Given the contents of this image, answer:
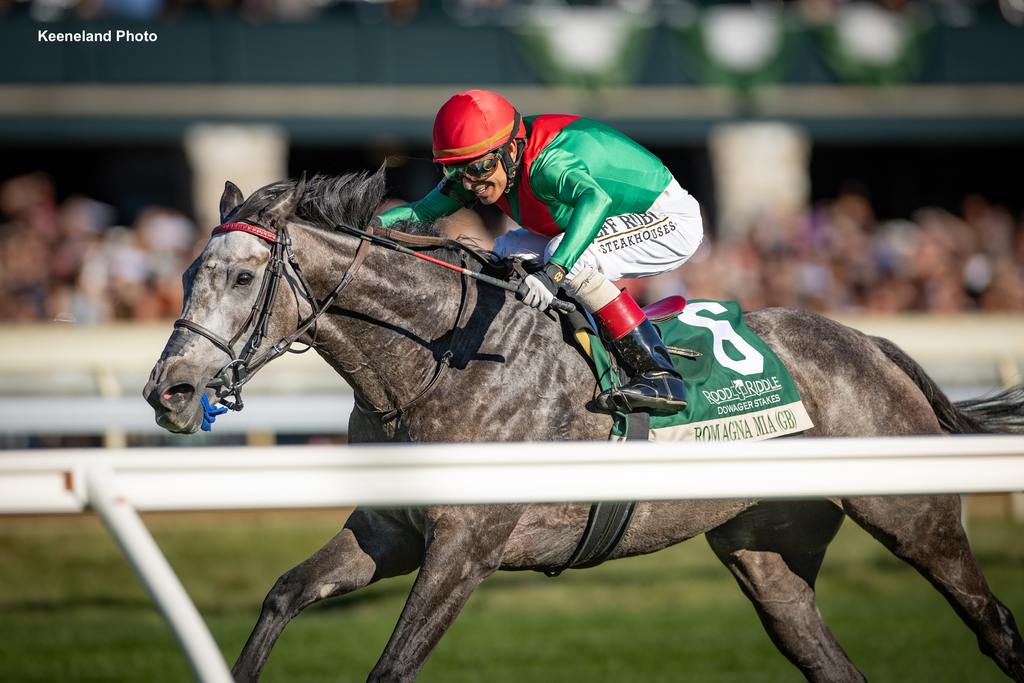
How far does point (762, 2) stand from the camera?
13.8 meters

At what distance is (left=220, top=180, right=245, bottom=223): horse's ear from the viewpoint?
131 inches

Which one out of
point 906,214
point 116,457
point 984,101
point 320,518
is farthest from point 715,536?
point 906,214

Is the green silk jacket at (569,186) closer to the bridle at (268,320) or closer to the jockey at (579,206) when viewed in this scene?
the jockey at (579,206)

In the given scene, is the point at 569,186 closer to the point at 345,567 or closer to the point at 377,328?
the point at 377,328

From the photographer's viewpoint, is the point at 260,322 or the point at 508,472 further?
the point at 260,322

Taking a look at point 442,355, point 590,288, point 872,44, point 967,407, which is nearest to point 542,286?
point 590,288

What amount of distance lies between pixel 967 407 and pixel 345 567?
2237 millimetres

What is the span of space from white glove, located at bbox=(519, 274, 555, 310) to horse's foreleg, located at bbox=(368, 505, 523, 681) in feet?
1.74

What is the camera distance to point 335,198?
3385mm

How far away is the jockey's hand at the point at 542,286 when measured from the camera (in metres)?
3.15

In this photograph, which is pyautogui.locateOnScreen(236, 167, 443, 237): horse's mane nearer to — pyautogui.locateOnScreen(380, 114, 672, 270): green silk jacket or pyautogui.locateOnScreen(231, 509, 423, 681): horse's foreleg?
pyautogui.locateOnScreen(380, 114, 672, 270): green silk jacket

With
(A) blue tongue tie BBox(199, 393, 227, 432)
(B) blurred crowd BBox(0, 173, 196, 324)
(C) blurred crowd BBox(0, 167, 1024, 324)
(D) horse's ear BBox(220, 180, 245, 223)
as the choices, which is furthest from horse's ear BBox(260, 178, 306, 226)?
(B) blurred crowd BBox(0, 173, 196, 324)

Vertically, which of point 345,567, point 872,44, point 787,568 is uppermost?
point 872,44

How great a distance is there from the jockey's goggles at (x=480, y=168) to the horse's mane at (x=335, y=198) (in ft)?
0.72
